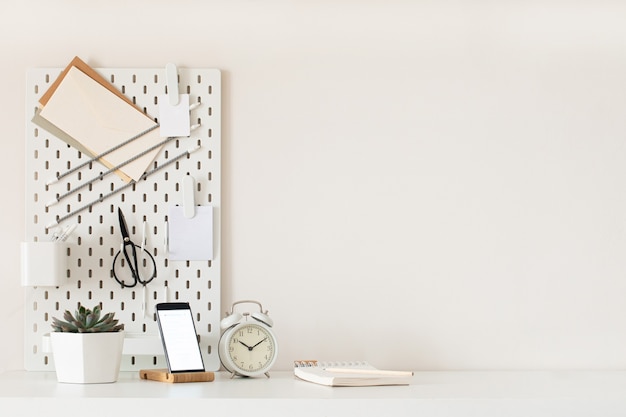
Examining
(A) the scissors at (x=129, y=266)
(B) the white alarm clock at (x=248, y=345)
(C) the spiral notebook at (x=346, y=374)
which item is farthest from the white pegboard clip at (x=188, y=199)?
(C) the spiral notebook at (x=346, y=374)

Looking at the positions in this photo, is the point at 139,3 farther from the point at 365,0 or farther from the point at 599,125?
the point at 599,125

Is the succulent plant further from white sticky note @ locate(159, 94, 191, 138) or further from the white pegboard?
white sticky note @ locate(159, 94, 191, 138)

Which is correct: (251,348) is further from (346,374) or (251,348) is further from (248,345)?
(346,374)

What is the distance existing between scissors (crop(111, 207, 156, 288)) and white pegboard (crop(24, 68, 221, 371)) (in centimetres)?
2

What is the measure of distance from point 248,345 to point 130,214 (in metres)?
0.41

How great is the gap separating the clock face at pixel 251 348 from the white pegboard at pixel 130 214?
0.12m

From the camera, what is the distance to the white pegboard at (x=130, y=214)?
70.8 inches

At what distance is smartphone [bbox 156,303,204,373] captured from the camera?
64.7 inches

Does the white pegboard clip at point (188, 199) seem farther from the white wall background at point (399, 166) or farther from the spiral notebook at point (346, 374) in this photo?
the spiral notebook at point (346, 374)

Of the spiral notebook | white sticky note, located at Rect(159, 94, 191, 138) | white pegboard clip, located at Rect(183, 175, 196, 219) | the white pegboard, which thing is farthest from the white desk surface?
white sticky note, located at Rect(159, 94, 191, 138)

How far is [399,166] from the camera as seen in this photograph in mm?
1859

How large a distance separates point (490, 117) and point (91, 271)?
38.2 inches

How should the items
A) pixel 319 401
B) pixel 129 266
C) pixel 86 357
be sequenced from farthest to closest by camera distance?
→ 1. pixel 129 266
2. pixel 86 357
3. pixel 319 401

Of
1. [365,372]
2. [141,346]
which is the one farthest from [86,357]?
[365,372]
